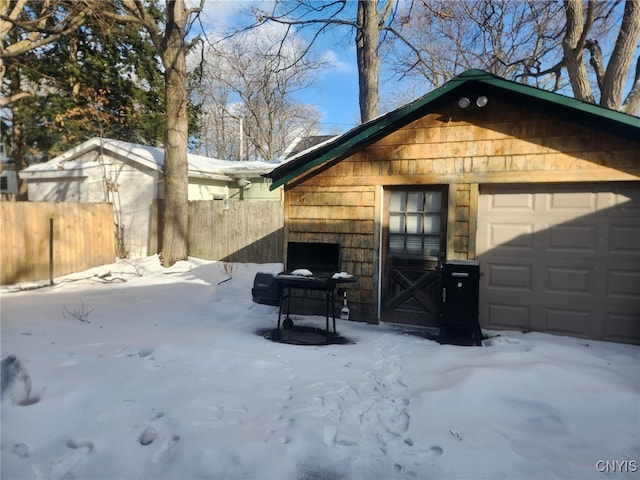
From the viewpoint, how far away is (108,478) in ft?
8.09

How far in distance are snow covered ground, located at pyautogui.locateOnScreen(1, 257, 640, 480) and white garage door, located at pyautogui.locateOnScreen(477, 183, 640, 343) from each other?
32 centimetres

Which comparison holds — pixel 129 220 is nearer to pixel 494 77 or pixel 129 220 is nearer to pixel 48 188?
pixel 48 188

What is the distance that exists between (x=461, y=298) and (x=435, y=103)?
2968mm

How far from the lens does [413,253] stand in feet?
20.6

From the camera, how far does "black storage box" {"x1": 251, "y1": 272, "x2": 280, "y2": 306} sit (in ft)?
21.8

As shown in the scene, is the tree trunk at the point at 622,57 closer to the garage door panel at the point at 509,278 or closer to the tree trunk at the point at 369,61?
the tree trunk at the point at 369,61

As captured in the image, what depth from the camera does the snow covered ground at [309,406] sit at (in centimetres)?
265

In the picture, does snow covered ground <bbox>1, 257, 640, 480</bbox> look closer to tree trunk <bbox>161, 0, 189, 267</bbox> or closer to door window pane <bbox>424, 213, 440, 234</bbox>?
door window pane <bbox>424, 213, 440, 234</bbox>

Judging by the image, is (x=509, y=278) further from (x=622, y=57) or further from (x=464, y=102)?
(x=622, y=57)

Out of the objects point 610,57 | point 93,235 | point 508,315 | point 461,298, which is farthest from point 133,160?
point 610,57

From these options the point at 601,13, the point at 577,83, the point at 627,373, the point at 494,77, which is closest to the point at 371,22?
the point at 577,83

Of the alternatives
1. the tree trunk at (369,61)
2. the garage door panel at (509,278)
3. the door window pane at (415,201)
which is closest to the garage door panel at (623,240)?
the garage door panel at (509,278)

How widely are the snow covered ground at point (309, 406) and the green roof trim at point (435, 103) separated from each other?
9.32 ft

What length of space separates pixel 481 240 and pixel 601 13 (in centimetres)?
1231
